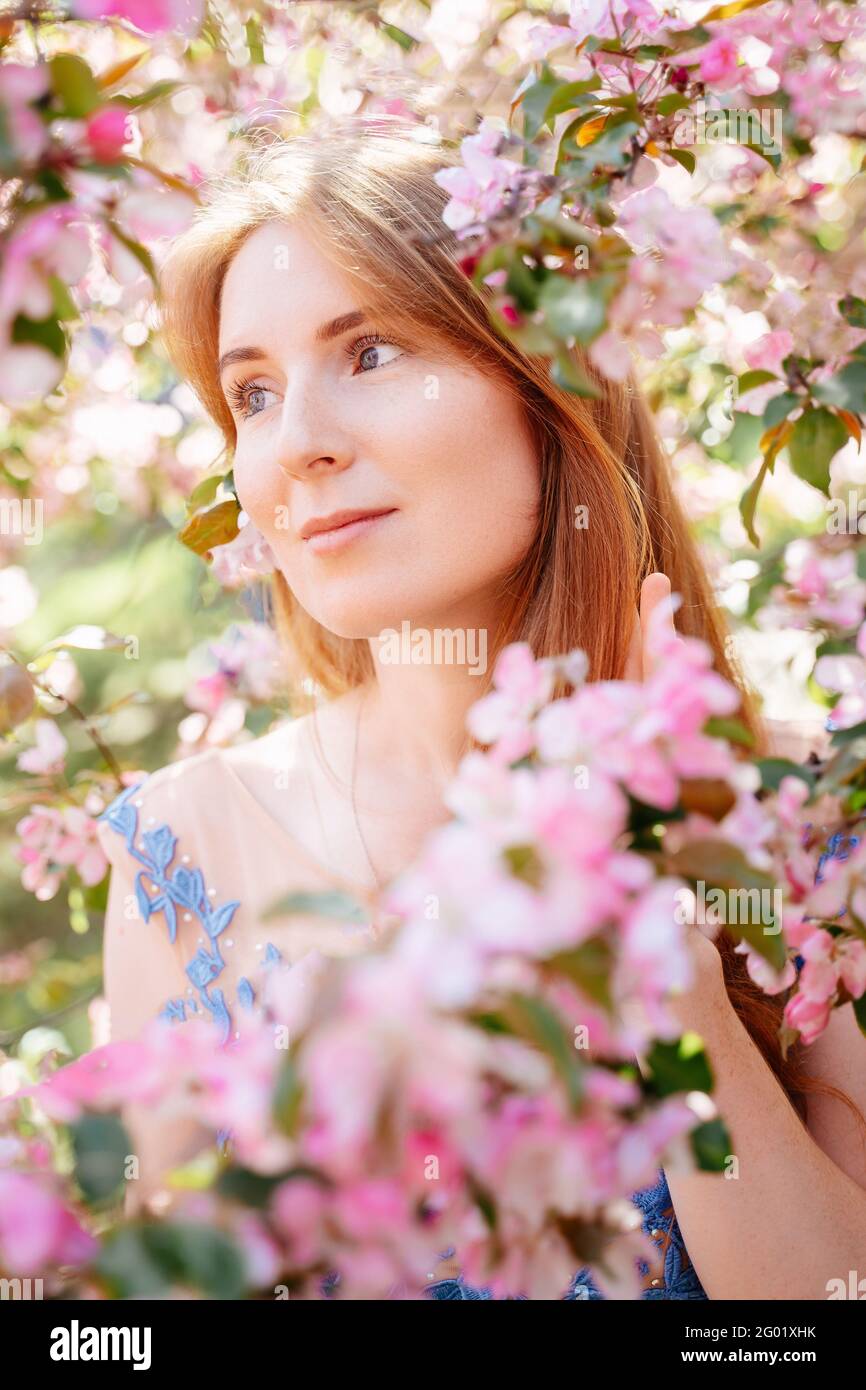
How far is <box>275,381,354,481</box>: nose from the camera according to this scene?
40.0 inches

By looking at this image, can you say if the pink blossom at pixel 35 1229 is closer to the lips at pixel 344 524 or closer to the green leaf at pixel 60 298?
the green leaf at pixel 60 298

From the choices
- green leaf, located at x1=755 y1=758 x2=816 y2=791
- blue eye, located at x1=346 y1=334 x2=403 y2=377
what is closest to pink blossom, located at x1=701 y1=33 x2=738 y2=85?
blue eye, located at x1=346 y1=334 x2=403 y2=377

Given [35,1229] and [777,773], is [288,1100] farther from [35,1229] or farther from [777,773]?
[777,773]

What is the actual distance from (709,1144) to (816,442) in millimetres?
578

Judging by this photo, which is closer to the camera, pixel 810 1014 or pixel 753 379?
pixel 810 1014

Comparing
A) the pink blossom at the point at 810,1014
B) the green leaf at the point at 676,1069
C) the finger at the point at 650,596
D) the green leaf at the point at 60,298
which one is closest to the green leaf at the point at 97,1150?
the green leaf at the point at 676,1069

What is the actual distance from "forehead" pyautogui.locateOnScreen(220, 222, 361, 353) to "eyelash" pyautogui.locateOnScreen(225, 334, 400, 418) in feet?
0.10

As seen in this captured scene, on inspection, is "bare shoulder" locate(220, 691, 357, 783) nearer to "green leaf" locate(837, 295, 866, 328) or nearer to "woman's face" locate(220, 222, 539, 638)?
"woman's face" locate(220, 222, 539, 638)

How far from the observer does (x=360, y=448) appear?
1038 mm

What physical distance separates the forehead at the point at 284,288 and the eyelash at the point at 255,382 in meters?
0.03

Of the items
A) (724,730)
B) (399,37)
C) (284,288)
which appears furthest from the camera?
(399,37)

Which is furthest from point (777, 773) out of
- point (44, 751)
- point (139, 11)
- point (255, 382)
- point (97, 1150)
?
point (44, 751)

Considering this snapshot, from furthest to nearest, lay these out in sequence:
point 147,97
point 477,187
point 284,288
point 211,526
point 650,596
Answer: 1. point 211,526
2. point 284,288
3. point 650,596
4. point 477,187
5. point 147,97
